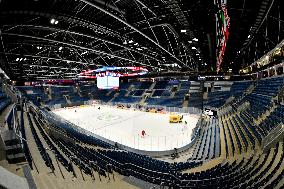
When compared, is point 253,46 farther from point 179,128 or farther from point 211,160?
point 211,160

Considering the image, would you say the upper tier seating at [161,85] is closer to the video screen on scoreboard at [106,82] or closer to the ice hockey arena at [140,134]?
the video screen on scoreboard at [106,82]

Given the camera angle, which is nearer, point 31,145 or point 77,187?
point 77,187

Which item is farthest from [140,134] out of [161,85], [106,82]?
[161,85]

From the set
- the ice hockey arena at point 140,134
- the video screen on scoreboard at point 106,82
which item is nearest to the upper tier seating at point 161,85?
the video screen on scoreboard at point 106,82

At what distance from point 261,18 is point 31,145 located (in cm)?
1256

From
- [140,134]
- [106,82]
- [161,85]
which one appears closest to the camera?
[140,134]

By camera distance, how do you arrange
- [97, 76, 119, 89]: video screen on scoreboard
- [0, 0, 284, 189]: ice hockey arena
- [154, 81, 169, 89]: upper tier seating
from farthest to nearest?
[154, 81, 169, 89]: upper tier seating → [97, 76, 119, 89]: video screen on scoreboard → [0, 0, 284, 189]: ice hockey arena

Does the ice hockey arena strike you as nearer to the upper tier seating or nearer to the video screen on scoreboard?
the video screen on scoreboard

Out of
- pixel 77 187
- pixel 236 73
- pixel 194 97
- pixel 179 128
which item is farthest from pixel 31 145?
pixel 236 73

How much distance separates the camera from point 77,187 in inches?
240

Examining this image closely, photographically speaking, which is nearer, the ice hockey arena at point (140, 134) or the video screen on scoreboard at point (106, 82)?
the ice hockey arena at point (140, 134)

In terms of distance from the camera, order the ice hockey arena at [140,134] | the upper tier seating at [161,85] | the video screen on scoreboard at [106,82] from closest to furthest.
Answer: the ice hockey arena at [140,134] < the video screen on scoreboard at [106,82] < the upper tier seating at [161,85]

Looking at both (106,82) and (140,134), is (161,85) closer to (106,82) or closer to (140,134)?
(106,82)

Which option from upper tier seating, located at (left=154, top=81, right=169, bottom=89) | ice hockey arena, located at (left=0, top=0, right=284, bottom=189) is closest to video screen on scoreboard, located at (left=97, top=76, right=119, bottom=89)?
ice hockey arena, located at (left=0, top=0, right=284, bottom=189)
